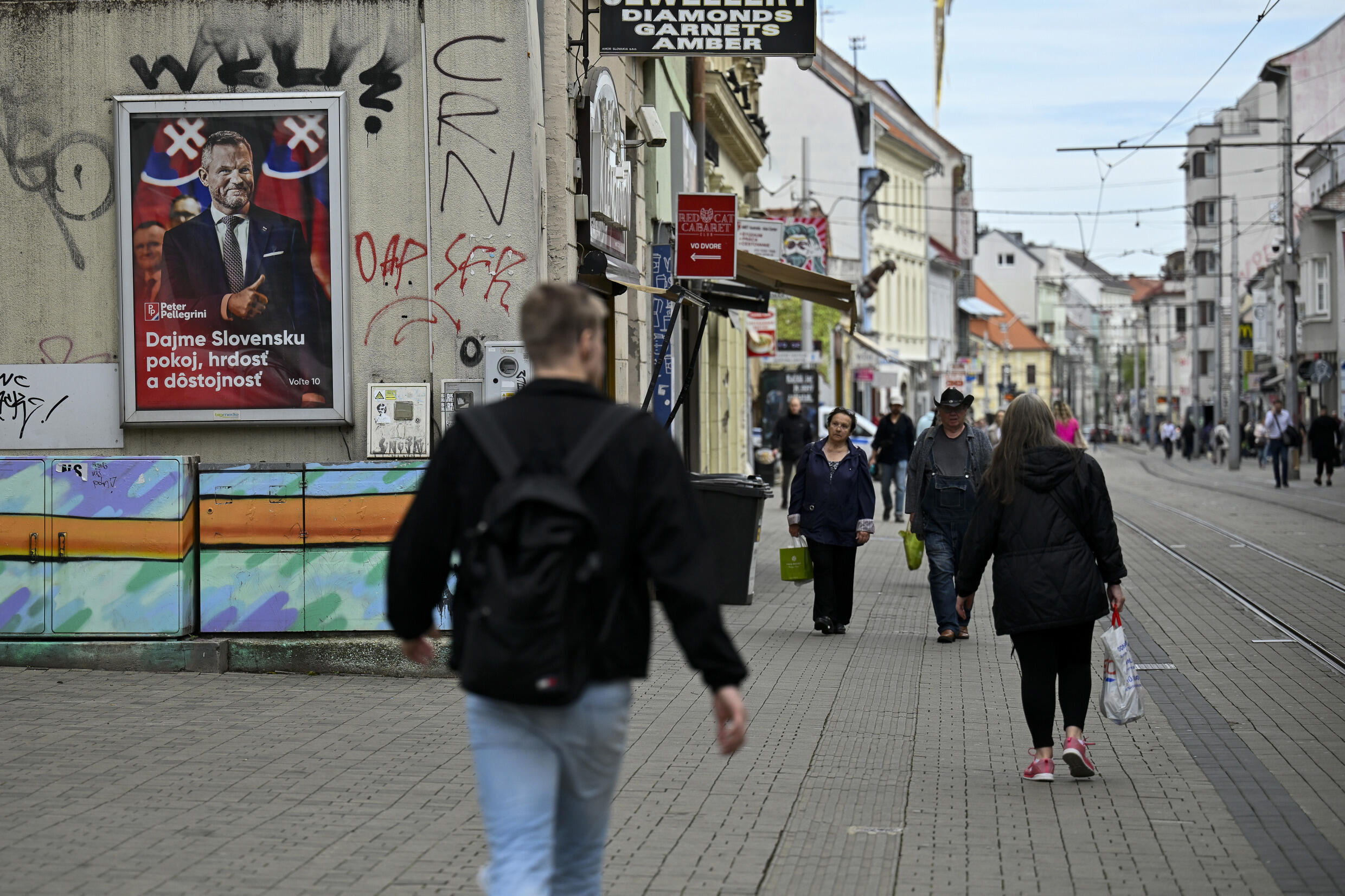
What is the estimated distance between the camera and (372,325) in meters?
10.0

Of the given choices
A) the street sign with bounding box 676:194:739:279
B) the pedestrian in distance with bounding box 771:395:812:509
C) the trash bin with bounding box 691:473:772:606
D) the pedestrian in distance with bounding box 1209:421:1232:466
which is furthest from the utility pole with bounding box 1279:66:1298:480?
the street sign with bounding box 676:194:739:279

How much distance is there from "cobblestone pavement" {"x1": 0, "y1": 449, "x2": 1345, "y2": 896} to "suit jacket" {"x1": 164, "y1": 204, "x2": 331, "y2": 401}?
2.01 meters

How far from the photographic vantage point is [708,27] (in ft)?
38.5

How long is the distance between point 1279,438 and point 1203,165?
2363 inches

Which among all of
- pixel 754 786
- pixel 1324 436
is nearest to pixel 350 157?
pixel 754 786

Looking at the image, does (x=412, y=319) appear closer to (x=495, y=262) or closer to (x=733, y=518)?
(x=495, y=262)

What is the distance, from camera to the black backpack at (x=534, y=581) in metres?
3.34

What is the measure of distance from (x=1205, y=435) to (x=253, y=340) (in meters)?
61.9

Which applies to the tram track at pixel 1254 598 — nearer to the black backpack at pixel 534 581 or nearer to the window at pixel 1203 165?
the black backpack at pixel 534 581

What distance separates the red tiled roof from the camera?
99062 millimetres

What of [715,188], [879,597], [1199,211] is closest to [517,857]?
[879,597]

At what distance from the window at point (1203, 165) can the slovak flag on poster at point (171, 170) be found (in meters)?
85.2

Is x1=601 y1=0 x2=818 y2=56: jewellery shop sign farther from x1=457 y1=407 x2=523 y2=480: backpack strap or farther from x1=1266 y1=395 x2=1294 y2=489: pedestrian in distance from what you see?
x1=1266 y1=395 x2=1294 y2=489: pedestrian in distance

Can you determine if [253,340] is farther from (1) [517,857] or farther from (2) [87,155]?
(1) [517,857]
